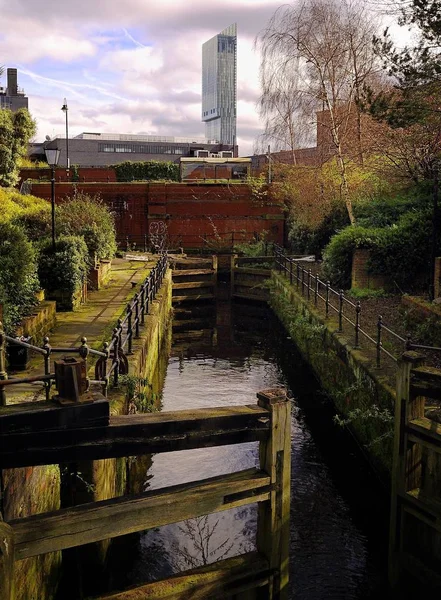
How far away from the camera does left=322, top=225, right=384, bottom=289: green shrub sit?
59.0ft

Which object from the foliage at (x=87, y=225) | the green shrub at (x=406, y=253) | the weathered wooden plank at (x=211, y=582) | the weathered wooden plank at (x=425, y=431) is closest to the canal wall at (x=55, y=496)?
the weathered wooden plank at (x=211, y=582)

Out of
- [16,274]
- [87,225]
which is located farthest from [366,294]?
[16,274]

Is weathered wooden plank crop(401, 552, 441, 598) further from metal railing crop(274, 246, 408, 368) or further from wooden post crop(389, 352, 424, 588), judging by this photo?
metal railing crop(274, 246, 408, 368)

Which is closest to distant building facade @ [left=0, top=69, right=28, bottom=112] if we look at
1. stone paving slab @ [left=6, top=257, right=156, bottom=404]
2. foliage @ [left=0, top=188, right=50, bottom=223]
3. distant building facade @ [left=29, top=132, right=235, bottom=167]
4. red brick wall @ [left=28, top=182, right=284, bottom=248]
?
distant building facade @ [left=29, top=132, right=235, bottom=167]

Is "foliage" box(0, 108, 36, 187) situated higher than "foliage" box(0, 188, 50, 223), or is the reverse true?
"foliage" box(0, 108, 36, 187)

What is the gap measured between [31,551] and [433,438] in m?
4.41

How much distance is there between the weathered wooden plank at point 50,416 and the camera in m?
4.75

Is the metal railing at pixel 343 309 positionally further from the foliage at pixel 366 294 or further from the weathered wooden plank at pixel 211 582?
the weathered wooden plank at pixel 211 582

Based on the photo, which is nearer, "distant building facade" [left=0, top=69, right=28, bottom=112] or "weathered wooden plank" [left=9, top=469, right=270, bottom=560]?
"weathered wooden plank" [left=9, top=469, right=270, bottom=560]

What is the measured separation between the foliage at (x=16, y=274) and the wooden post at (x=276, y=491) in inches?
225

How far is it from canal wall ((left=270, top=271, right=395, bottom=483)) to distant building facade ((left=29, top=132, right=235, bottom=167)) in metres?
39.4

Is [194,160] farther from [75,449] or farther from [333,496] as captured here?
[75,449]

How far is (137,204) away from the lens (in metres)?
34.6

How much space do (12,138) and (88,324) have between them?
15862mm
